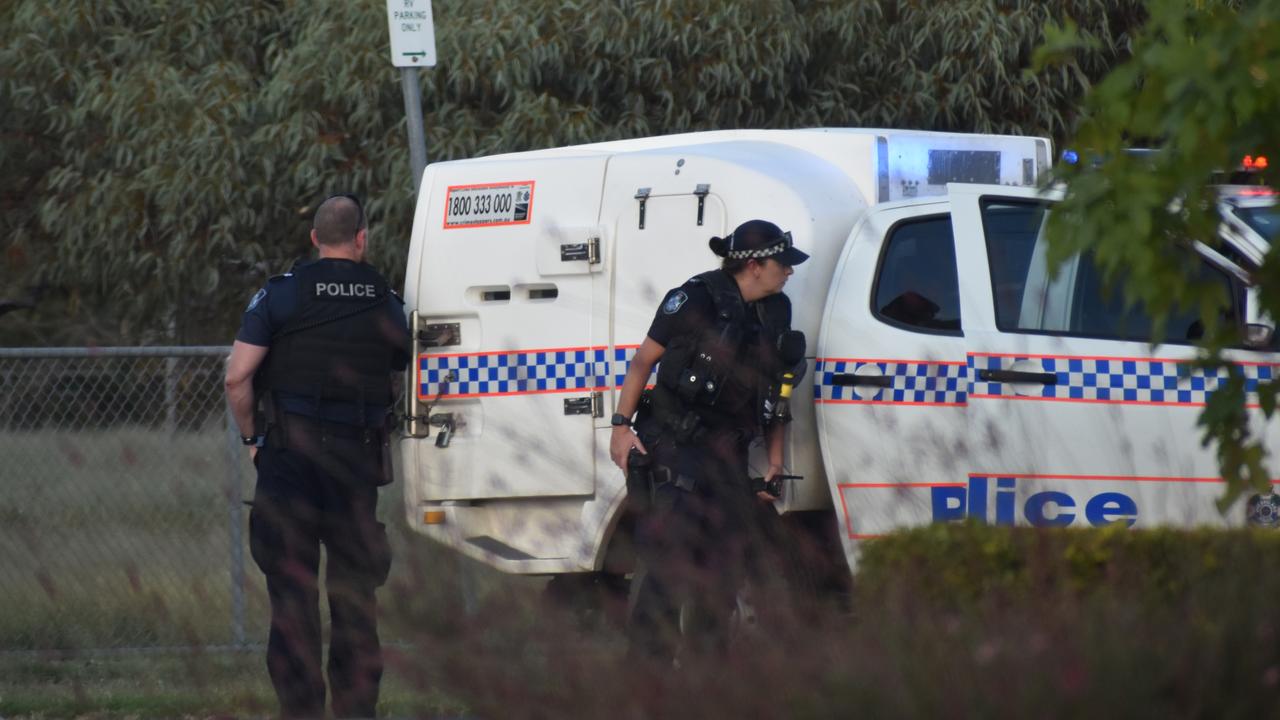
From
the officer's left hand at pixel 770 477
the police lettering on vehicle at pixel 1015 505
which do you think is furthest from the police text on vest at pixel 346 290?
the police lettering on vehicle at pixel 1015 505

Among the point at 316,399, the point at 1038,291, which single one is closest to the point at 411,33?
the point at 316,399

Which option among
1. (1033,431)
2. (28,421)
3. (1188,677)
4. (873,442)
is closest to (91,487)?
(28,421)

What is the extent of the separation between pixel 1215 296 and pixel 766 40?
846 centimetres

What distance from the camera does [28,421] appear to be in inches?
322

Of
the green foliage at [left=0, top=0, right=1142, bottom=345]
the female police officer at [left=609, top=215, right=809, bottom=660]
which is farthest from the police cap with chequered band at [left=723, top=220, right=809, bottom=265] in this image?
the green foliage at [left=0, top=0, right=1142, bottom=345]

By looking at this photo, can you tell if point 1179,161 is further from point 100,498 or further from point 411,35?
point 100,498

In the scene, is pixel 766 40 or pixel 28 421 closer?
pixel 28 421

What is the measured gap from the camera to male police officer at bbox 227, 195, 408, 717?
602 cm

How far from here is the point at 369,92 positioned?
11852 mm

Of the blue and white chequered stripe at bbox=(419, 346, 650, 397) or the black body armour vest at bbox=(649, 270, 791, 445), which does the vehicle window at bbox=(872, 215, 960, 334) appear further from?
the blue and white chequered stripe at bbox=(419, 346, 650, 397)

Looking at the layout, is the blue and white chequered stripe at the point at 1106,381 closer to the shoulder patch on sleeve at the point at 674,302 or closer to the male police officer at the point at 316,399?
the shoulder patch on sleeve at the point at 674,302

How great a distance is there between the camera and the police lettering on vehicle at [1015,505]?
5922 mm

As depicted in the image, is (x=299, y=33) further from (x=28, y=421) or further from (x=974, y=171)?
(x=974, y=171)

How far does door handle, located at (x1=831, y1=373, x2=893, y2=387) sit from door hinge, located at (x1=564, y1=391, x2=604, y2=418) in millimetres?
964
